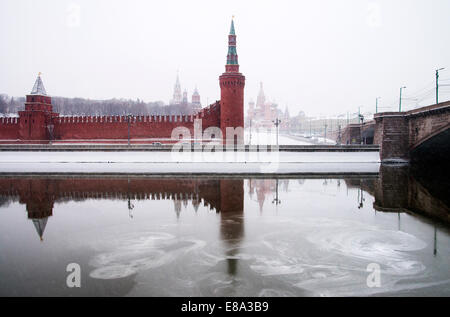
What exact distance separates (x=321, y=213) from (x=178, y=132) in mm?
19375

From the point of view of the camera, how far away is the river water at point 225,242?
4062 mm

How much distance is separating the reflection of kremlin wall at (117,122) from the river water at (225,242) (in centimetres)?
1555

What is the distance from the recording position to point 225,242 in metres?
5.54

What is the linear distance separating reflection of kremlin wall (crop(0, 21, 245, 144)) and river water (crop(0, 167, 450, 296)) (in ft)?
51.0

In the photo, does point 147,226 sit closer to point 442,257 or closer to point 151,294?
point 151,294

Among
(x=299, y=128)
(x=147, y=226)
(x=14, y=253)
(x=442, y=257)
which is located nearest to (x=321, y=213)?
(x=442, y=257)

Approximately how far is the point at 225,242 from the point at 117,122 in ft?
75.7

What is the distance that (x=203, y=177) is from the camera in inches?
529

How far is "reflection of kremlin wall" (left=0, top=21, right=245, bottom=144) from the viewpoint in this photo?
2492 cm

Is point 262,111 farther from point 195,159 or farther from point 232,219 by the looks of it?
point 232,219

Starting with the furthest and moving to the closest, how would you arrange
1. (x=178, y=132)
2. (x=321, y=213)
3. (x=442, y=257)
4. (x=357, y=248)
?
(x=178, y=132) < (x=321, y=213) < (x=357, y=248) < (x=442, y=257)

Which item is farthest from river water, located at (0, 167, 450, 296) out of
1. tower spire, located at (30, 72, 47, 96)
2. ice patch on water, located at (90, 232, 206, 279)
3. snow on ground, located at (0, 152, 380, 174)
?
tower spire, located at (30, 72, 47, 96)

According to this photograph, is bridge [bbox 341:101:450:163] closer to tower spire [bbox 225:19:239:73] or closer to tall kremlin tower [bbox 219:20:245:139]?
tall kremlin tower [bbox 219:20:245:139]
